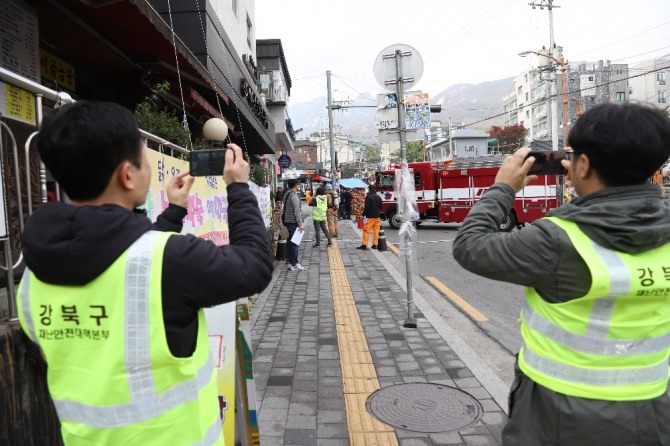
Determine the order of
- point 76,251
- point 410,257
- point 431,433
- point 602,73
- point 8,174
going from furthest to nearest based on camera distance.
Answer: point 602,73
point 410,257
point 431,433
point 8,174
point 76,251

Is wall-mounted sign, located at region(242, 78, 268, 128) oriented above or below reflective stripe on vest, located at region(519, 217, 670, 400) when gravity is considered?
above

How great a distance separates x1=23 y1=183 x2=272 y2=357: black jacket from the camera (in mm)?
1183

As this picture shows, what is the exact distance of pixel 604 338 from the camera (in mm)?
1441

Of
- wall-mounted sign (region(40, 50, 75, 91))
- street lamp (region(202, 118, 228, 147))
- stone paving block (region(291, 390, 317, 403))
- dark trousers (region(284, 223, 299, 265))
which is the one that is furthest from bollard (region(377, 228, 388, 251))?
stone paving block (region(291, 390, 317, 403))

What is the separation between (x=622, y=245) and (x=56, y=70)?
6921 millimetres

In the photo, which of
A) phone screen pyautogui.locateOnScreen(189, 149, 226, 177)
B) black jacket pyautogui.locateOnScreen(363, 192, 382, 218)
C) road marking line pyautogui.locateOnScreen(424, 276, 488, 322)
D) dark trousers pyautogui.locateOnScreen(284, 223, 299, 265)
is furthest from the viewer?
black jacket pyautogui.locateOnScreen(363, 192, 382, 218)

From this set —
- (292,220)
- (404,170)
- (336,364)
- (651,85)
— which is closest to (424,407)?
(336,364)

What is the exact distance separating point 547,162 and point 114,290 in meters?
1.43

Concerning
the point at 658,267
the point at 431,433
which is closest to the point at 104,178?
the point at 658,267

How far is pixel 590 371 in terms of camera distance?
56.4 inches

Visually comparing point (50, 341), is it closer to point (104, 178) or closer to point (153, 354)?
point (153, 354)

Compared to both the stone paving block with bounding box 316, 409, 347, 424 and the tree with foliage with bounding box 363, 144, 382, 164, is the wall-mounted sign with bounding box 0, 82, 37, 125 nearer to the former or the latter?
the stone paving block with bounding box 316, 409, 347, 424

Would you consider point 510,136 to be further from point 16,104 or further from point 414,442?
point 16,104

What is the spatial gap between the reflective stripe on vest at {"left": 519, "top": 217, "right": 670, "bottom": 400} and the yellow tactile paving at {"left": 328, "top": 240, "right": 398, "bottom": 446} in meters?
2.03
